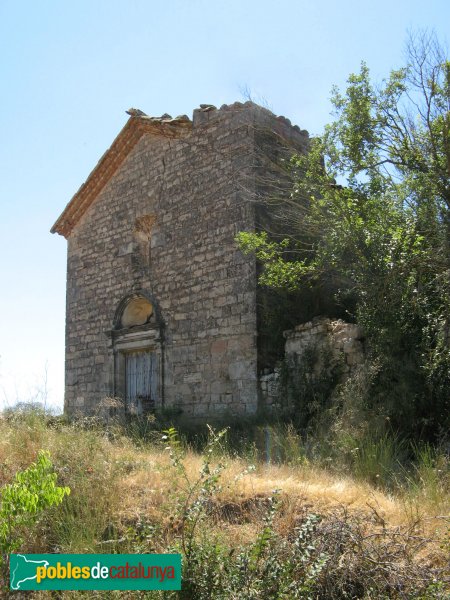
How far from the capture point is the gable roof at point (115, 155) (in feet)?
Result: 38.6

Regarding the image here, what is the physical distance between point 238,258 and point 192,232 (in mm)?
1411

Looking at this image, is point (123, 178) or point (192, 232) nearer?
point (192, 232)

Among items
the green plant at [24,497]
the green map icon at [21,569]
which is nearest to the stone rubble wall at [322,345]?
the green plant at [24,497]

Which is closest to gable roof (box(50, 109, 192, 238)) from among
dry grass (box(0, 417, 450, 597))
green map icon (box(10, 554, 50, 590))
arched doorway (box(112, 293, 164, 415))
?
arched doorway (box(112, 293, 164, 415))

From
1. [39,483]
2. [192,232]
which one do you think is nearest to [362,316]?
[192,232]

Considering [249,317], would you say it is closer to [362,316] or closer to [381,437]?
[362,316]

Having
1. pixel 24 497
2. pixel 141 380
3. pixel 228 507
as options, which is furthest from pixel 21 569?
pixel 141 380

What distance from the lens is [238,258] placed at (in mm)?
10078

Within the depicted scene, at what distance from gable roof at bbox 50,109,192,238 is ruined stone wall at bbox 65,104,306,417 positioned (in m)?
0.19

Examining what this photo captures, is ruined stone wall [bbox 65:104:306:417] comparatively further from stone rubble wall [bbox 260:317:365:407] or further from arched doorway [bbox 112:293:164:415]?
stone rubble wall [bbox 260:317:365:407]

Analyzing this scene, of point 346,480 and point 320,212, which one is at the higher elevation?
point 320,212

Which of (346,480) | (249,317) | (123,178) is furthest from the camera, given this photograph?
(123,178)

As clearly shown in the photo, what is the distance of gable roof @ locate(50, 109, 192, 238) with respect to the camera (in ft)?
38.6

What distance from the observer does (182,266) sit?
440 inches
